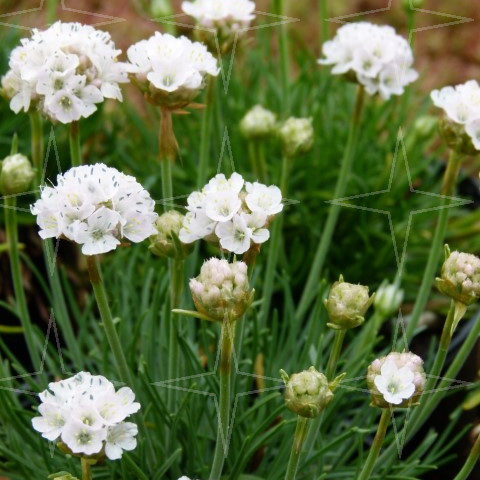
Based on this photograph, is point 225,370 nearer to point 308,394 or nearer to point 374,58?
point 308,394

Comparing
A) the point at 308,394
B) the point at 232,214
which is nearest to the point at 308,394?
the point at 308,394

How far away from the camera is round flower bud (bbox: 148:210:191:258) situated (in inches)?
23.6

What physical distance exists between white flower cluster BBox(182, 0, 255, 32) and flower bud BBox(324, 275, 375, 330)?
30cm

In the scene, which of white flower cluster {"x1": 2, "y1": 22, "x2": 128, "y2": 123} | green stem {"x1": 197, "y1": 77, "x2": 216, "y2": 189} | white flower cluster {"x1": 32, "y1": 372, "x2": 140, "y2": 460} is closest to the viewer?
white flower cluster {"x1": 32, "y1": 372, "x2": 140, "y2": 460}

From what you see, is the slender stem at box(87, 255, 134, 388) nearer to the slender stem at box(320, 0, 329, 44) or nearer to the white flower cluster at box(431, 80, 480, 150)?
the white flower cluster at box(431, 80, 480, 150)

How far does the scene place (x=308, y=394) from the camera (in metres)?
0.52

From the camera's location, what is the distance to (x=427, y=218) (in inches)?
45.9

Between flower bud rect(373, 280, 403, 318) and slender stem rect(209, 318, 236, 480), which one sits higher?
slender stem rect(209, 318, 236, 480)

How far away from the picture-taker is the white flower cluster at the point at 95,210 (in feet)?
1.71

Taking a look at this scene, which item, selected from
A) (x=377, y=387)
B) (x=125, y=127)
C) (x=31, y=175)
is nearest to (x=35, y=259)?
(x=125, y=127)

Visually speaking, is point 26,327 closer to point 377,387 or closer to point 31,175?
point 31,175

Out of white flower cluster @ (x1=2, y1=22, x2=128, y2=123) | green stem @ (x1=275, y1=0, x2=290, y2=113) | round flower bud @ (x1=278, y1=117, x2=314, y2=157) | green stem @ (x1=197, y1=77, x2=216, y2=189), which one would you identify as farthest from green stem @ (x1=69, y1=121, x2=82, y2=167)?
green stem @ (x1=275, y1=0, x2=290, y2=113)

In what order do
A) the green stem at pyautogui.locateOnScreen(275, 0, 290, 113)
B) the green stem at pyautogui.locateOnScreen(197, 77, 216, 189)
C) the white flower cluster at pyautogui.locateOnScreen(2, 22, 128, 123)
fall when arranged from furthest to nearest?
the green stem at pyautogui.locateOnScreen(275, 0, 290, 113)
the green stem at pyautogui.locateOnScreen(197, 77, 216, 189)
the white flower cluster at pyautogui.locateOnScreen(2, 22, 128, 123)

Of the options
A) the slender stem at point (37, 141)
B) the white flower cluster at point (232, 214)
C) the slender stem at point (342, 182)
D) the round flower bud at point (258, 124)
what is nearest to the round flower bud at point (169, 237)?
the white flower cluster at point (232, 214)
